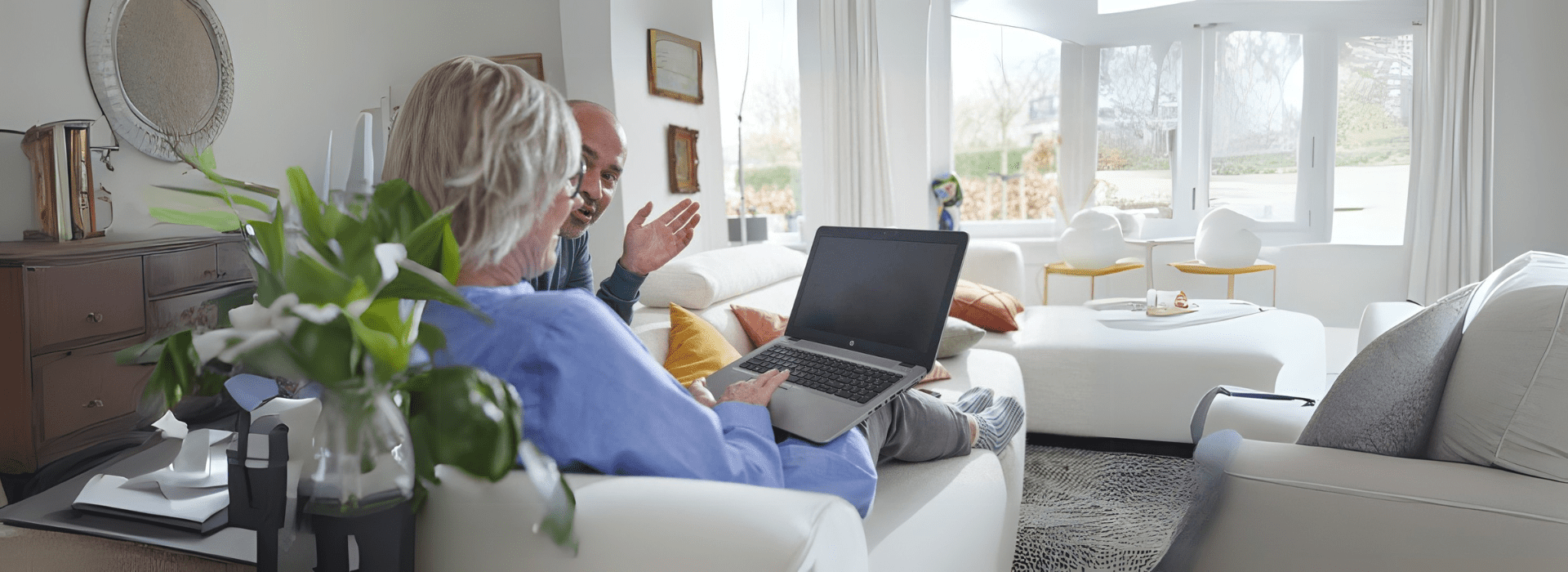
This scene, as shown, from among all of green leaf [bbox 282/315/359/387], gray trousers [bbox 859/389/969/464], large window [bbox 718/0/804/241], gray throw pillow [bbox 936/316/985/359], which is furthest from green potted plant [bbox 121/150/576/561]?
large window [bbox 718/0/804/241]

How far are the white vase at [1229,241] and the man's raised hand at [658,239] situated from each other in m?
3.88

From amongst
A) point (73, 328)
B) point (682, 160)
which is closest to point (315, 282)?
point (73, 328)

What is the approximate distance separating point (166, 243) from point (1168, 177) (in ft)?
16.9

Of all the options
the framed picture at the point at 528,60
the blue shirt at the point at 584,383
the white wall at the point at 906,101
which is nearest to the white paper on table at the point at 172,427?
the blue shirt at the point at 584,383

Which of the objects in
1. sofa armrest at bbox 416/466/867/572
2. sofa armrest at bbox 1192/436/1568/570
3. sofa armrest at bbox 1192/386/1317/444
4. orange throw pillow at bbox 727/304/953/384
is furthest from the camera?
orange throw pillow at bbox 727/304/953/384

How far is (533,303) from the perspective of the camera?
0.98 metres

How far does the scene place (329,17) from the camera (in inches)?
152

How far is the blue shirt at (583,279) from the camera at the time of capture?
1.81 meters

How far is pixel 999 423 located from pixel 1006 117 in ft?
13.9

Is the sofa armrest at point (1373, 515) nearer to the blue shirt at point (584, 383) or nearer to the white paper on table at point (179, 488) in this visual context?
the blue shirt at point (584, 383)

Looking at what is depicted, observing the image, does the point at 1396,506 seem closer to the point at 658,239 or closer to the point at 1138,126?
the point at 658,239

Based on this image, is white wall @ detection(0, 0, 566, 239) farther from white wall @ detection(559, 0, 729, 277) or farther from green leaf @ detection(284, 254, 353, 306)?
green leaf @ detection(284, 254, 353, 306)

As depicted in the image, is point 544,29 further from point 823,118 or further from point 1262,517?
point 1262,517

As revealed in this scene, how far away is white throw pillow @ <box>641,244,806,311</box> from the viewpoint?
2487 millimetres
